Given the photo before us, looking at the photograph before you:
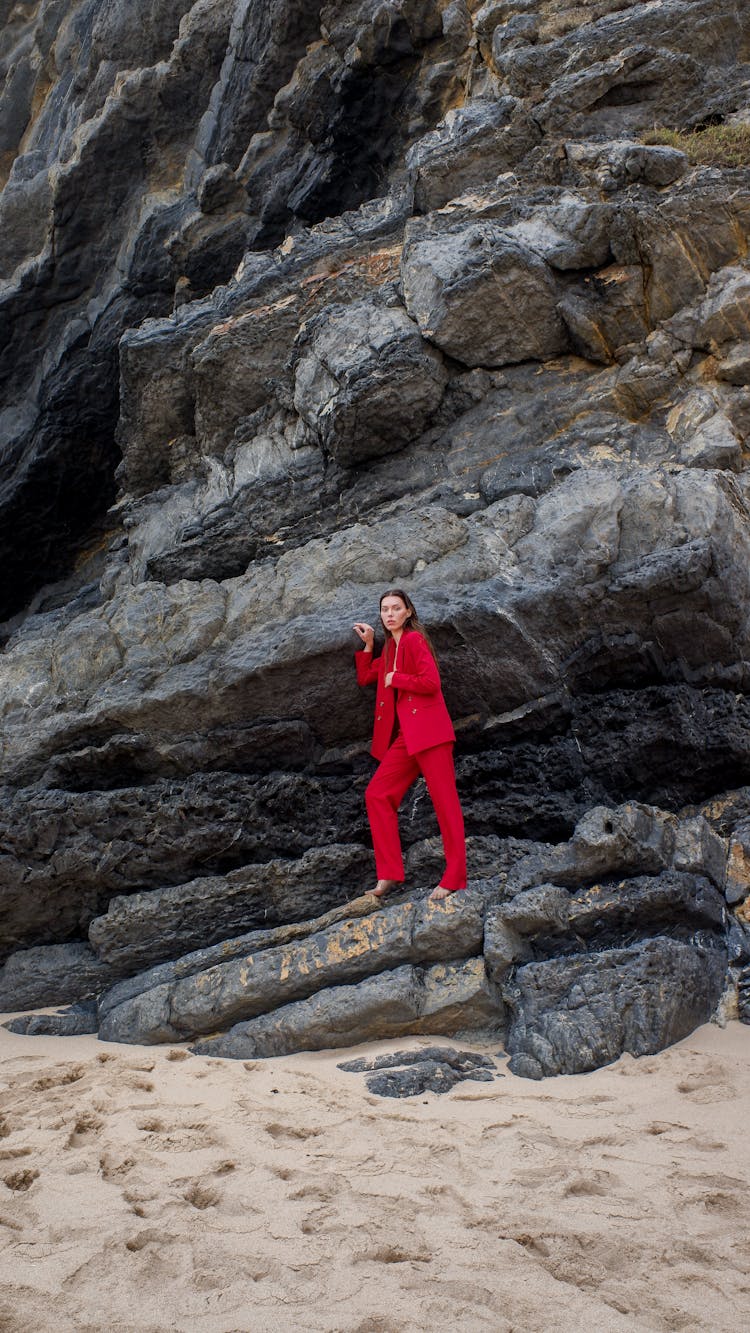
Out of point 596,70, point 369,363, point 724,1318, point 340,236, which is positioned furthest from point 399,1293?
Result: point 596,70

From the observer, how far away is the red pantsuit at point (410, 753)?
676 centimetres

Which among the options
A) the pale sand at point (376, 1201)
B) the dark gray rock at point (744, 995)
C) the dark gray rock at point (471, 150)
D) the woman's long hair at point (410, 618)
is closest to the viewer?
the pale sand at point (376, 1201)

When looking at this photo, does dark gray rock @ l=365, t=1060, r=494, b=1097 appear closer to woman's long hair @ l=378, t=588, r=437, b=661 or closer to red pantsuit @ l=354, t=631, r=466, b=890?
red pantsuit @ l=354, t=631, r=466, b=890

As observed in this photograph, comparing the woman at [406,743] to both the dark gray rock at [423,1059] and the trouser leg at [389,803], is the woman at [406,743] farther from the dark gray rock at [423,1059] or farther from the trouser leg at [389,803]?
the dark gray rock at [423,1059]

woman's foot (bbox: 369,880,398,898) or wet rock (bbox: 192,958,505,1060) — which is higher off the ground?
woman's foot (bbox: 369,880,398,898)

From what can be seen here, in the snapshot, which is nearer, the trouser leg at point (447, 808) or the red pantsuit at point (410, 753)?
the trouser leg at point (447, 808)

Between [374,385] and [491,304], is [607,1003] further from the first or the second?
[491,304]

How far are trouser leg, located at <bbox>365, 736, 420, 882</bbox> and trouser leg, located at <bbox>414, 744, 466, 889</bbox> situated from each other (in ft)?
0.66

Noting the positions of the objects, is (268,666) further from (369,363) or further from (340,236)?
(340,236)

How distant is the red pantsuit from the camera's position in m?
6.76

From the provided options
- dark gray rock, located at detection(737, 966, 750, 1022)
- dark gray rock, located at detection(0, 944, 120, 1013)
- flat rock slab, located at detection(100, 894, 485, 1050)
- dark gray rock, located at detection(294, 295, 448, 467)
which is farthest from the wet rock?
dark gray rock, located at detection(294, 295, 448, 467)

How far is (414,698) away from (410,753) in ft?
1.36

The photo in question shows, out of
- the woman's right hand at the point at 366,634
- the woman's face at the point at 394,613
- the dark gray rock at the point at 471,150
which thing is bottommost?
the woman's right hand at the point at 366,634

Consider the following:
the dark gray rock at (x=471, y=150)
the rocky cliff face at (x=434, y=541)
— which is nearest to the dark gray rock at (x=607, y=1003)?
the rocky cliff face at (x=434, y=541)
